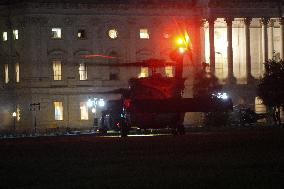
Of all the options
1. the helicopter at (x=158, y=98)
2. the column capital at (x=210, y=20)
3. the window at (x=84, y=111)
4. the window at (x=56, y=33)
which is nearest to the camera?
the helicopter at (x=158, y=98)

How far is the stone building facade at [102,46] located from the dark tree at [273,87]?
9047mm

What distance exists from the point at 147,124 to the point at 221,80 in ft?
208

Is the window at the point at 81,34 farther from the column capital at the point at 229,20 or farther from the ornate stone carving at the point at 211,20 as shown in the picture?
the column capital at the point at 229,20

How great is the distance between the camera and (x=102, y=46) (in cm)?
11275

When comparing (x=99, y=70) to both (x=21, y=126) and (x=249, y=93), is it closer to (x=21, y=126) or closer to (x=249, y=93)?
(x=21, y=126)

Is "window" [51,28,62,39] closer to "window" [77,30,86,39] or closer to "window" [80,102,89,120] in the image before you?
"window" [77,30,86,39]

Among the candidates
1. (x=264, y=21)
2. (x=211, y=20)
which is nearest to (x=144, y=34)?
(x=211, y=20)

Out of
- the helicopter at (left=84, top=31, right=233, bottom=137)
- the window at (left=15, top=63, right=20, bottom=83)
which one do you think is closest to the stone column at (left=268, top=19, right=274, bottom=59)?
the window at (left=15, top=63, right=20, bottom=83)

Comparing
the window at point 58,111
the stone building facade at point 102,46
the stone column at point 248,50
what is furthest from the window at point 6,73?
the stone column at point 248,50

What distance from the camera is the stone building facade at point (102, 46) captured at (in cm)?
10944

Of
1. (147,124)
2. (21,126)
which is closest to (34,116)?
(21,126)

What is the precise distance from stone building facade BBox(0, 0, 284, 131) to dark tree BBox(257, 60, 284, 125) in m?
9.05

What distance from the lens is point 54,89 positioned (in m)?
110

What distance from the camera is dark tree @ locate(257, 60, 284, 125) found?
102m
